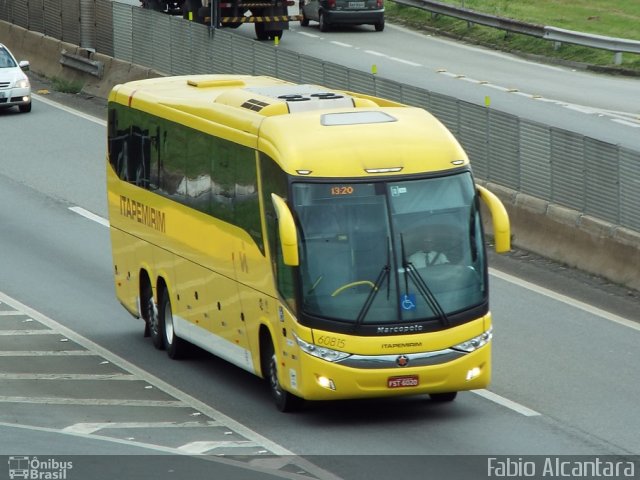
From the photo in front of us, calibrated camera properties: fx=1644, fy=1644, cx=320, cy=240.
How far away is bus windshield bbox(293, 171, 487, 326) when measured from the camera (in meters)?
15.2

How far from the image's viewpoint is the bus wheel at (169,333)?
19053 millimetres

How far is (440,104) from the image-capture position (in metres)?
26.4

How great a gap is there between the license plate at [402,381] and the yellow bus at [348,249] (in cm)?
1

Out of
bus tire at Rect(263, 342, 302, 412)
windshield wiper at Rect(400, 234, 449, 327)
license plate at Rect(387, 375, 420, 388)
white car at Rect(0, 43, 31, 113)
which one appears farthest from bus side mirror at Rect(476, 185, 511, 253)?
white car at Rect(0, 43, 31, 113)

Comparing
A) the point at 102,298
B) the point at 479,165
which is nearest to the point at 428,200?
the point at 102,298

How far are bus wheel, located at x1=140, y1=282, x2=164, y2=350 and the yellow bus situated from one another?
7.52ft

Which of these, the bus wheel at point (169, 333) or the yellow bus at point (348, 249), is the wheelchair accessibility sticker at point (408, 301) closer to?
the yellow bus at point (348, 249)

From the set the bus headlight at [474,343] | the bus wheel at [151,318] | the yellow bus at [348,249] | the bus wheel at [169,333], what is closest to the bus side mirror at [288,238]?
the yellow bus at [348,249]

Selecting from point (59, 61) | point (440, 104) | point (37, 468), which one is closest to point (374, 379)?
point (37, 468)

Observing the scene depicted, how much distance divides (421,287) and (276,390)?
1.99m

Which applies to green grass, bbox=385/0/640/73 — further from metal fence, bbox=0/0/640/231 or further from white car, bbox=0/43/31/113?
white car, bbox=0/43/31/113

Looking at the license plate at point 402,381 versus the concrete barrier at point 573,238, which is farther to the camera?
the concrete barrier at point 573,238

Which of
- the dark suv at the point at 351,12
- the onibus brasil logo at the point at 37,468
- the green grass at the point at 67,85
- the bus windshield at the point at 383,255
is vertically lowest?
the green grass at the point at 67,85

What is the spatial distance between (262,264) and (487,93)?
22035mm
